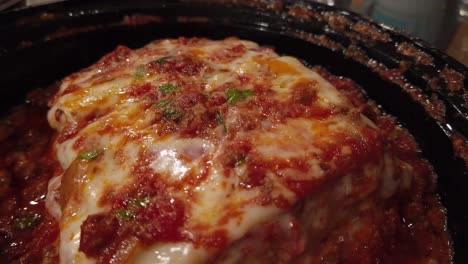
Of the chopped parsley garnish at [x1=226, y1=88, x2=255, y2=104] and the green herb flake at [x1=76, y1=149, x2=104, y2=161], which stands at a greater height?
the chopped parsley garnish at [x1=226, y1=88, x2=255, y2=104]

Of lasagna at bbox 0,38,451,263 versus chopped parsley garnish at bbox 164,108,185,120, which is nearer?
lasagna at bbox 0,38,451,263

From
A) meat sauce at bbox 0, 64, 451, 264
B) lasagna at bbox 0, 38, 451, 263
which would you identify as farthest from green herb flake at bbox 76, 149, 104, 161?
meat sauce at bbox 0, 64, 451, 264

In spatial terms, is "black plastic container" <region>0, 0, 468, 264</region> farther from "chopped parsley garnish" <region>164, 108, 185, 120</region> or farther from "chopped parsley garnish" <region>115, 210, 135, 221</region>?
"chopped parsley garnish" <region>115, 210, 135, 221</region>

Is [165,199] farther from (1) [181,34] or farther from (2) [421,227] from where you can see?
(1) [181,34]

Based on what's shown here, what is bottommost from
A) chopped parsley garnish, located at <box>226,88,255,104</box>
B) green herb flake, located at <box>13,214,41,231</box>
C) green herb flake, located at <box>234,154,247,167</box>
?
green herb flake, located at <box>13,214,41,231</box>

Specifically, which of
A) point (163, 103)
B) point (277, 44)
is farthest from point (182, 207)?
point (277, 44)

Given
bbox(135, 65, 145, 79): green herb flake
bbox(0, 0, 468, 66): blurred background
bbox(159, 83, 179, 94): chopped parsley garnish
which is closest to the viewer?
bbox(159, 83, 179, 94): chopped parsley garnish

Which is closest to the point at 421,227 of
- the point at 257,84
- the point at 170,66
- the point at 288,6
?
the point at 257,84
